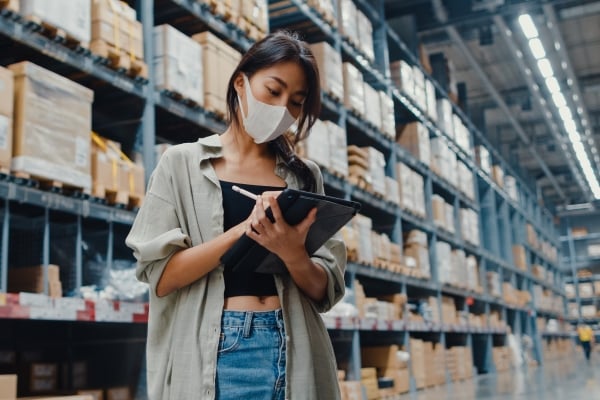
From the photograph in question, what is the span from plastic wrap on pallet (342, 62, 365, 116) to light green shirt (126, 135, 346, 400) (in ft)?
21.4

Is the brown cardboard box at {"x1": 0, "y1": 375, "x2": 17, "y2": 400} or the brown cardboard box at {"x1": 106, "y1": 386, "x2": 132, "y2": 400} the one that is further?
the brown cardboard box at {"x1": 106, "y1": 386, "x2": 132, "y2": 400}

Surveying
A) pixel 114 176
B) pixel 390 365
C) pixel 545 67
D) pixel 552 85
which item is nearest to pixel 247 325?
pixel 114 176

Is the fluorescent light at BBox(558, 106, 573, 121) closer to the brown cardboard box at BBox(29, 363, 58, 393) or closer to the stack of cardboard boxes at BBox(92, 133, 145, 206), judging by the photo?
the stack of cardboard boxes at BBox(92, 133, 145, 206)

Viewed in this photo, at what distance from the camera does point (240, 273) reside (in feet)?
5.09

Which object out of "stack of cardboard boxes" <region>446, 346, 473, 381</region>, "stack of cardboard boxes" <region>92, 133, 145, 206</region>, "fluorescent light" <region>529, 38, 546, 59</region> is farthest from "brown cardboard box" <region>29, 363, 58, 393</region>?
"fluorescent light" <region>529, 38, 546, 59</region>

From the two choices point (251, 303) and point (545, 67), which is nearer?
point (251, 303)

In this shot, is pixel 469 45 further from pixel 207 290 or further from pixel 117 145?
pixel 207 290

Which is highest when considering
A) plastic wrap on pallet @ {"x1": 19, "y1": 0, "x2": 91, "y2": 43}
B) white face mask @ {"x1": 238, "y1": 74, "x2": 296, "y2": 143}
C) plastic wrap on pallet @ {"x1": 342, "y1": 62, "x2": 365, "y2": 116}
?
plastic wrap on pallet @ {"x1": 342, "y1": 62, "x2": 365, "y2": 116}

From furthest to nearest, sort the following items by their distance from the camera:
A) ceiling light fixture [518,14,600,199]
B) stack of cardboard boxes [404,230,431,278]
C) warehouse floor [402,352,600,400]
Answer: ceiling light fixture [518,14,600,199] → stack of cardboard boxes [404,230,431,278] → warehouse floor [402,352,600,400]

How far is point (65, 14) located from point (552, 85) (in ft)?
38.9

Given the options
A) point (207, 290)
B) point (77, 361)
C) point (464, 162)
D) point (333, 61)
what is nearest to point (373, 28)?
point (333, 61)

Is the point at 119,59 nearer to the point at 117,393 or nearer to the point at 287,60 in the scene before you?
the point at 117,393

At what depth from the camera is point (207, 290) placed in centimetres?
153

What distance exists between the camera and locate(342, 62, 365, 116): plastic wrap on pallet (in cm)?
808
